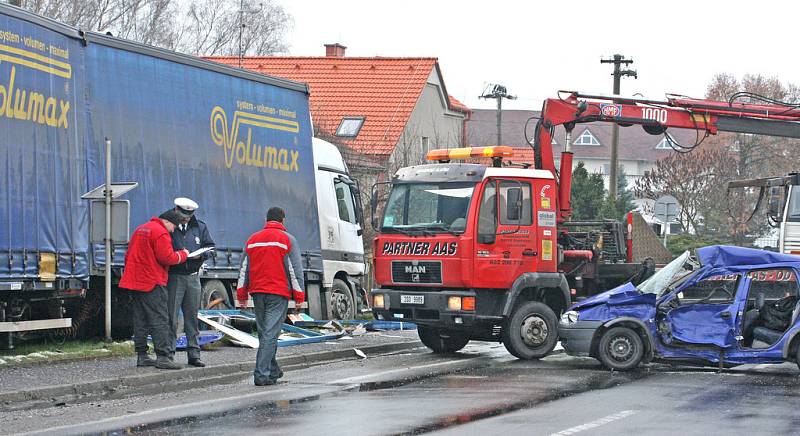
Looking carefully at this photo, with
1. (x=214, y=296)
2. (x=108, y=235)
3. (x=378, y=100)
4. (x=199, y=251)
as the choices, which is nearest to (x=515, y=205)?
(x=199, y=251)

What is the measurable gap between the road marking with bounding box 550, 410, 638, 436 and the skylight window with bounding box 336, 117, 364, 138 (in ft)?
99.8

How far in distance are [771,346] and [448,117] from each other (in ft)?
116

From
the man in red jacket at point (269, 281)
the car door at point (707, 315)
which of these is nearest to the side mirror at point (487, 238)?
the car door at point (707, 315)

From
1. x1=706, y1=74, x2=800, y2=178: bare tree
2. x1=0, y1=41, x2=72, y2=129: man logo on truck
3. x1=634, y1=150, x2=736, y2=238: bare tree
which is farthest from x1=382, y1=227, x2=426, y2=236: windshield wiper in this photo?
x1=706, y1=74, x2=800, y2=178: bare tree

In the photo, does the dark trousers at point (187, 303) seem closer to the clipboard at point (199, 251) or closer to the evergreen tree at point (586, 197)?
the clipboard at point (199, 251)

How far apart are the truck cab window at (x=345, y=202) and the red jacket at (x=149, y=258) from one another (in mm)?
7743

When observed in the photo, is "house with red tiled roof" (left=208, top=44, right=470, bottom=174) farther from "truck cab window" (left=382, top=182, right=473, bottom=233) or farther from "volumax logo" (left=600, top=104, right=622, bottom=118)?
"truck cab window" (left=382, top=182, right=473, bottom=233)

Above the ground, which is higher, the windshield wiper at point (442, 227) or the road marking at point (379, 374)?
the windshield wiper at point (442, 227)

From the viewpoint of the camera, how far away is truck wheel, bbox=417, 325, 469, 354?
17016 mm

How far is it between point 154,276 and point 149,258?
21cm

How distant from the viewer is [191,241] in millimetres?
13930

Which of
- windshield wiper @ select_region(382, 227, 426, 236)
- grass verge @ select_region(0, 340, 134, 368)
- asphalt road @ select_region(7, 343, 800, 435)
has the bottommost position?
asphalt road @ select_region(7, 343, 800, 435)

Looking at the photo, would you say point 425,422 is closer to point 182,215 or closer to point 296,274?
point 296,274

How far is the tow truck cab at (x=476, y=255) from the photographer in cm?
1574
